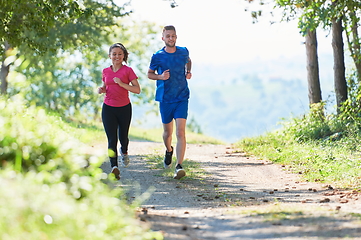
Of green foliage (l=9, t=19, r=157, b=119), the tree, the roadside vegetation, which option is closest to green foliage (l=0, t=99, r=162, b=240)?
the roadside vegetation

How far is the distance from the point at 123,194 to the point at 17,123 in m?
2.16

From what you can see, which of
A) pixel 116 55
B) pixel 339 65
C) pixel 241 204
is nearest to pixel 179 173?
pixel 241 204

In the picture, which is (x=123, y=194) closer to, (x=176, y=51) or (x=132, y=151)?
(x=176, y=51)

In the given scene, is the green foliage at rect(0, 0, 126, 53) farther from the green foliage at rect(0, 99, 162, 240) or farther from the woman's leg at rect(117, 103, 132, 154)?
the green foliage at rect(0, 99, 162, 240)

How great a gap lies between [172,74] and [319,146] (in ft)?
15.5

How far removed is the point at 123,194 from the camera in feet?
21.7

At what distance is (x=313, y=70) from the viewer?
1594 centimetres

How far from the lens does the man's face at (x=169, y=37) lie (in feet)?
26.2

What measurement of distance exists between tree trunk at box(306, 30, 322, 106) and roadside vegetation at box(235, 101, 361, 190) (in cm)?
112

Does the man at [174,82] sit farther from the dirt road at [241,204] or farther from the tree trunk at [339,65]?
the tree trunk at [339,65]

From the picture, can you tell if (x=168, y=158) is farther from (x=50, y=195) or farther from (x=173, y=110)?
(x=50, y=195)

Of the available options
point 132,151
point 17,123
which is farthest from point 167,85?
point 132,151

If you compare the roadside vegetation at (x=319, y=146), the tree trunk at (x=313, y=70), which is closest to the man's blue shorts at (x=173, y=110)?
the roadside vegetation at (x=319, y=146)

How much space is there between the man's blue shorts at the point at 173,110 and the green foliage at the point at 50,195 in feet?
11.1
